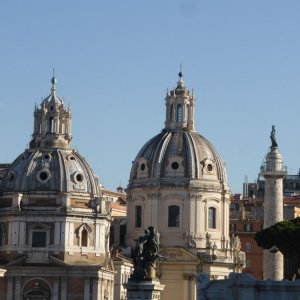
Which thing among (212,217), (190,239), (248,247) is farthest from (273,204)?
(248,247)

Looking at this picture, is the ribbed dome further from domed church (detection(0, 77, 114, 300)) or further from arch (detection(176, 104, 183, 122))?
domed church (detection(0, 77, 114, 300))

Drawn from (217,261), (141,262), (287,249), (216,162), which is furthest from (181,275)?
(141,262)

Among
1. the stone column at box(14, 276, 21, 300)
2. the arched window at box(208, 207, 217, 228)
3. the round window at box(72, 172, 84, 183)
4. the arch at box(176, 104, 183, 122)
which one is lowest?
the stone column at box(14, 276, 21, 300)

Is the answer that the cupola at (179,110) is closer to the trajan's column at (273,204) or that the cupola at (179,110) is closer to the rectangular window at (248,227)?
the trajan's column at (273,204)

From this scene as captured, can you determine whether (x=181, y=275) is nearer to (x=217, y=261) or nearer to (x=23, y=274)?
(x=217, y=261)

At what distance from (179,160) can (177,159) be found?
0.20 metres

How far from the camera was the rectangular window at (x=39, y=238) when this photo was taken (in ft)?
315

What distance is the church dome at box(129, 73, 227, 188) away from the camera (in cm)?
10675

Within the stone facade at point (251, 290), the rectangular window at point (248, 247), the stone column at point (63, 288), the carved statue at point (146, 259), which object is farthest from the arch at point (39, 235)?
the carved statue at point (146, 259)

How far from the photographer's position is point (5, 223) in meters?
97.4

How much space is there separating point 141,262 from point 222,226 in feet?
180

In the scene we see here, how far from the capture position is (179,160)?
107000mm

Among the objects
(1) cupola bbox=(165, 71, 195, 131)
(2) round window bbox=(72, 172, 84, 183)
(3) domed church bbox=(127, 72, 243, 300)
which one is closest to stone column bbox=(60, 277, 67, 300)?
(2) round window bbox=(72, 172, 84, 183)

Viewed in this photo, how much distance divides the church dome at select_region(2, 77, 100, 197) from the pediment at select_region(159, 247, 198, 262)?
8.59 metres
